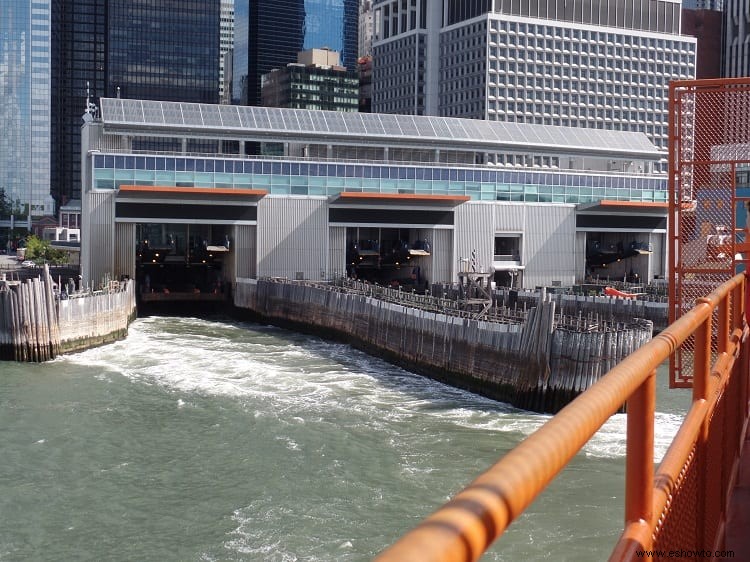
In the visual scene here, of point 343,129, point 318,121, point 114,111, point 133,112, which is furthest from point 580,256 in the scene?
point 114,111

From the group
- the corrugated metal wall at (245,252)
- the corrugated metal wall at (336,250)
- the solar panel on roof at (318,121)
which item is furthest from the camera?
the solar panel on roof at (318,121)

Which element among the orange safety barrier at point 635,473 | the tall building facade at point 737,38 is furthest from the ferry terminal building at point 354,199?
the tall building facade at point 737,38

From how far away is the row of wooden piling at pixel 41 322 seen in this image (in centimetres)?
4572

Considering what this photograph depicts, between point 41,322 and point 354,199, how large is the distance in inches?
1166

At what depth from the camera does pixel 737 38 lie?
7288 inches

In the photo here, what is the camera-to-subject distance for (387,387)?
41.2 meters

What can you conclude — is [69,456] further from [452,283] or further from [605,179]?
[605,179]

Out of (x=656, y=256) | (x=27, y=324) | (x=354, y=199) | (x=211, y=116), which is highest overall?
(x=211, y=116)

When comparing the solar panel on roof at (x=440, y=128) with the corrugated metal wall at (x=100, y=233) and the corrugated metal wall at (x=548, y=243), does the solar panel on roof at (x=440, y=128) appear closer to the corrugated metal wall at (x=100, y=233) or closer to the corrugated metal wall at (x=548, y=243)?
the corrugated metal wall at (x=548, y=243)

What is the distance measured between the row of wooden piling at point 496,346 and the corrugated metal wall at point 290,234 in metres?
11.3

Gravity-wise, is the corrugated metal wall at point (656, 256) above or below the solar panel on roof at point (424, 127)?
below

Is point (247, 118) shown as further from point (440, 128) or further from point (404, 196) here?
point (440, 128)

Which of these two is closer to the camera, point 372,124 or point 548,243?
point 548,243

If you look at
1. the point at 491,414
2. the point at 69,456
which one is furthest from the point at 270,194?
the point at 69,456
